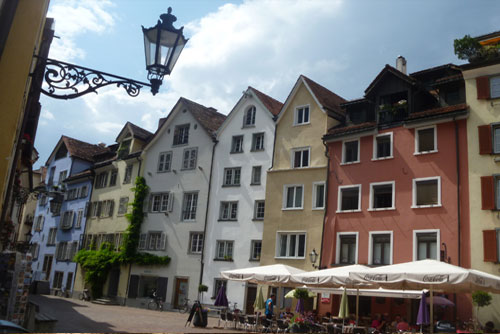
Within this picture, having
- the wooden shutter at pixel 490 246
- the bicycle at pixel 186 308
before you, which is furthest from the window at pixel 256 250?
the wooden shutter at pixel 490 246

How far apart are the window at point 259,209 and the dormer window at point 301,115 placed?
5.85 m

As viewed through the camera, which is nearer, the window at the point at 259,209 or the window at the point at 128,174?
the window at the point at 259,209

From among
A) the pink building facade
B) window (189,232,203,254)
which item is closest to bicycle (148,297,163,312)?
window (189,232,203,254)

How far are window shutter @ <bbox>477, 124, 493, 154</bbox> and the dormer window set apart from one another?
1140 centimetres

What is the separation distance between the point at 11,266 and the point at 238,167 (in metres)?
27.8

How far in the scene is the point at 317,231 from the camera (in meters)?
30.1

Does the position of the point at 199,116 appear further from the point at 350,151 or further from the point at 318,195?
the point at 350,151

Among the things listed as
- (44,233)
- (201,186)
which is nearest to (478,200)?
(201,186)

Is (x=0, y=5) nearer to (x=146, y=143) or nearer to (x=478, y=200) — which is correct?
(x=478, y=200)

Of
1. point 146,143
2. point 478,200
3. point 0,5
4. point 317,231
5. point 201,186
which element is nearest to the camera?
point 0,5

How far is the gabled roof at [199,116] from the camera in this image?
40.6 m

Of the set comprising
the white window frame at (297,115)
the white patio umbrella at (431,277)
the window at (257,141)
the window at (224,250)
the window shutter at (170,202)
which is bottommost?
the white patio umbrella at (431,277)

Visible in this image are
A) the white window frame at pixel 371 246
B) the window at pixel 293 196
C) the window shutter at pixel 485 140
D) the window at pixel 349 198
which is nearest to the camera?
the window shutter at pixel 485 140

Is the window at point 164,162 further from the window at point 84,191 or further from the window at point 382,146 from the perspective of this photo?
the window at point 382,146
